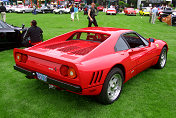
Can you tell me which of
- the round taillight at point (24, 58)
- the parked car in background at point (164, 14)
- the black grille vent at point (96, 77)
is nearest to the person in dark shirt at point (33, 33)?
the round taillight at point (24, 58)

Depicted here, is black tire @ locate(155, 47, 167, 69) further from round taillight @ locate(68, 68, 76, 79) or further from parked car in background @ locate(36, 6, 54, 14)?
parked car in background @ locate(36, 6, 54, 14)

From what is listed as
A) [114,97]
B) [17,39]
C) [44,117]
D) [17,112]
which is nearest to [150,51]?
[114,97]

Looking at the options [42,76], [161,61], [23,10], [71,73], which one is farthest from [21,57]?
[23,10]

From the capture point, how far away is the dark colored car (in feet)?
21.4

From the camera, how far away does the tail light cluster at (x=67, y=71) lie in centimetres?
272

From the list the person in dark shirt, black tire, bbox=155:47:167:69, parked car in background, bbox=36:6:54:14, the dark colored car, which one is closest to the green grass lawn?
black tire, bbox=155:47:167:69

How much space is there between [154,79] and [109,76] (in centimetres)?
197

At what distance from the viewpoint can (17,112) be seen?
117 inches

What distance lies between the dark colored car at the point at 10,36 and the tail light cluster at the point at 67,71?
4.62m

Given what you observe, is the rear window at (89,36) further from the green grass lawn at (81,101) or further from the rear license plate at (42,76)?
the rear license plate at (42,76)

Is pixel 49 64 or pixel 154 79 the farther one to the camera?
pixel 154 79

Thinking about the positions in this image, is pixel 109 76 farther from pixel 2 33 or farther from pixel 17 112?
pixel 2 33

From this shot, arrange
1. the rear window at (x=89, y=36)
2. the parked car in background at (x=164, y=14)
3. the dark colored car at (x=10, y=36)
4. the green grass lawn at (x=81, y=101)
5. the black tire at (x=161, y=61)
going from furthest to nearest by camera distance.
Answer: the parked car in background at (x=164, y=14) → the dark colored car at (x=10, y=36) → the black tire at (x=161, y=61) → the rear window at (x=89, y=36) → the green grass lawn at (x=81, y=101)

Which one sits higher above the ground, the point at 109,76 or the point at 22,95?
the point at 109,76
